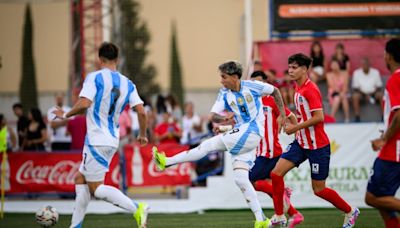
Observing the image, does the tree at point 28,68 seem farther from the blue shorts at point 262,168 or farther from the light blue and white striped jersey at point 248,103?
the light blue and white striped jersey at point 248,103

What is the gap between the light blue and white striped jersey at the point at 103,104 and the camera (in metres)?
9.50

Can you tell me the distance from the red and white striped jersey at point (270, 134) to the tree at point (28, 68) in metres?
24.1

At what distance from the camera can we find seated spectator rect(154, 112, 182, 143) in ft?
61.8

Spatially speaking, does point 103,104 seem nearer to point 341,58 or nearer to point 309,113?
point 309,113

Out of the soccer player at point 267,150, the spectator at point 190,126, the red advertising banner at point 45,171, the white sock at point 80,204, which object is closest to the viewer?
the white sock at point 80,204

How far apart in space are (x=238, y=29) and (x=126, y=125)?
20.8 metres

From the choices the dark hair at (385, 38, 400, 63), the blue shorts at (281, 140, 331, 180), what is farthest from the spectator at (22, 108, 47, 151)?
the dark hair at (385, 38, 400, 63)

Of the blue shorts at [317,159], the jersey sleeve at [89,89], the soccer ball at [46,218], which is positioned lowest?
the soccer ball at [46,218]

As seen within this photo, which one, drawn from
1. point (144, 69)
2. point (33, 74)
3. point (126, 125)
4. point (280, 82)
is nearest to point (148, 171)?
point (126, 125)

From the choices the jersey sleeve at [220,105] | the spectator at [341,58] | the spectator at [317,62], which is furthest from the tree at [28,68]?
the jersey sleeve at [220,105]

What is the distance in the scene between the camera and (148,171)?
17859mm

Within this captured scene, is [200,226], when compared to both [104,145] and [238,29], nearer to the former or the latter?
[104,145]

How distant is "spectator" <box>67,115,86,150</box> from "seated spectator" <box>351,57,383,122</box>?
6.11 metres

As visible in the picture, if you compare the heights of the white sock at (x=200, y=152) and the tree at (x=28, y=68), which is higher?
the tree at (x=28, y=68)
